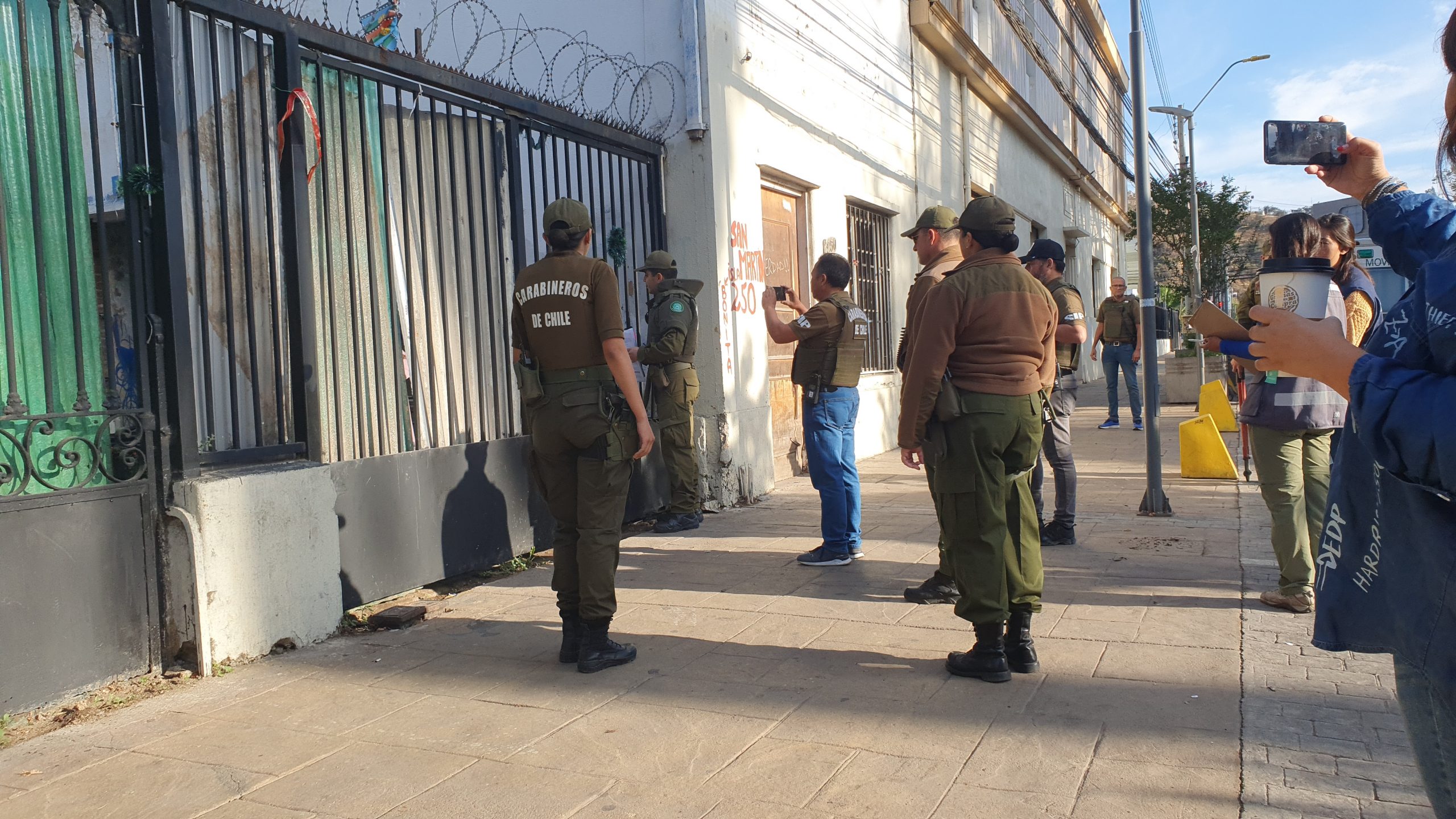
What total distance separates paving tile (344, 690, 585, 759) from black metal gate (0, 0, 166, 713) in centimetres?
118

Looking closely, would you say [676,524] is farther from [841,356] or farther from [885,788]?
[885,788]

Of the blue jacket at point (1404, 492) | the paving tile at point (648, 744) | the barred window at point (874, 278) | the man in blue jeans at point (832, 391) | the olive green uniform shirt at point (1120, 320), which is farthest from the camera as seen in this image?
the olive green uniform shirt at point (1120, 320)

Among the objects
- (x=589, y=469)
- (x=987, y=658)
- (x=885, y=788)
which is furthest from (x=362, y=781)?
(x=987, y=658)

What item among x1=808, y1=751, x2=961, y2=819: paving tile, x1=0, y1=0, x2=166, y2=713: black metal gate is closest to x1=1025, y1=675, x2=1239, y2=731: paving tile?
x1=808, y1=751, x2=961, y2=819: paving tile

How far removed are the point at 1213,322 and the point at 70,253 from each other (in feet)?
13.1

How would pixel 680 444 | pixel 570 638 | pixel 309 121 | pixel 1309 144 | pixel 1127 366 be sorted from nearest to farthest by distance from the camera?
pixel 1309 144
pixel 570 638
pixel 309 121
pixel 680 444
pixel 1127 366

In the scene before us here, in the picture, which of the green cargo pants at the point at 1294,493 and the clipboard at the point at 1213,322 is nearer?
the clipboard at the point at 1213,322

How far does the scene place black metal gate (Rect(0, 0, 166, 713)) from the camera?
3.64m

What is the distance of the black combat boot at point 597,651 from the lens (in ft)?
13.4

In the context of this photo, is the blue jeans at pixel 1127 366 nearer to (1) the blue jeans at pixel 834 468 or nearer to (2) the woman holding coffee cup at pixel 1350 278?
(1) the blue jeans at pixel 834 468

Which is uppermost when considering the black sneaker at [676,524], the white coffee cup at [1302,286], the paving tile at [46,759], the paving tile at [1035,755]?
the white coffee cup at [1302,286]

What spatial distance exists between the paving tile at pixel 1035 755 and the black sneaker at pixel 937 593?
1.55 m

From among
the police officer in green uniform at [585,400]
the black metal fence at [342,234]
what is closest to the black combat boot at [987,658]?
the police officer in green uniform at [585,400]

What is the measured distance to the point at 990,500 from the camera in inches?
150
